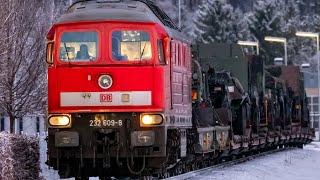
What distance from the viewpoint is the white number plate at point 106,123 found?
14805 mm

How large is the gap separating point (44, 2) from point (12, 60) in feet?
17.1

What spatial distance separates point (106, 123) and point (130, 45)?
1.63 metres

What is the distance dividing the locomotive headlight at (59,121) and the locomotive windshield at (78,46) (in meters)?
1.17

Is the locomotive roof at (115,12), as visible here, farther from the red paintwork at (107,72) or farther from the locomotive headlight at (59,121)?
the locomotive headlight at (59,121)

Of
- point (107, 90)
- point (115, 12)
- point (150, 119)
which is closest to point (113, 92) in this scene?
point (107, 90)

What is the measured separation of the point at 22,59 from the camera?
2400 cm

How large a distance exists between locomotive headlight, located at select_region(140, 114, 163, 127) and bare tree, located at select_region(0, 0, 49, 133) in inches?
293

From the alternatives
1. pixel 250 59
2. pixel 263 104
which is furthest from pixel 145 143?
pixel 263 104

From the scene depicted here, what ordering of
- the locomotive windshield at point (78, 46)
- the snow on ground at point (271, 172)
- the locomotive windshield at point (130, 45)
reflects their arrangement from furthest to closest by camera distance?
the snow on ground at point (271, 172), the locomotive windshield at point (78, 46), the locomotive windshield at point (130, 45)

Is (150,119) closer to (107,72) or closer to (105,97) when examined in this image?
(105,97)

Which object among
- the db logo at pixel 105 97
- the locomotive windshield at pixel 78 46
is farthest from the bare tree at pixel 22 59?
the db logo at pixel 105 97

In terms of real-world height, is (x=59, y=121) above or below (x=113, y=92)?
below

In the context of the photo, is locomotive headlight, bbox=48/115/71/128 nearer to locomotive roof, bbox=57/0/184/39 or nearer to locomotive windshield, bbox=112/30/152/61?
locomotive windshield, bbox=112/30/152/61

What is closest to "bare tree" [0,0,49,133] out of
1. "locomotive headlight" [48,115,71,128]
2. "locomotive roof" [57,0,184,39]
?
"locomotive roof" [57,0,184,39]
